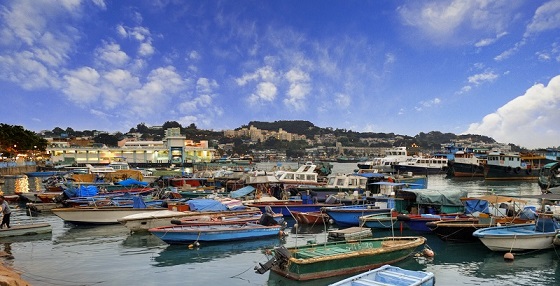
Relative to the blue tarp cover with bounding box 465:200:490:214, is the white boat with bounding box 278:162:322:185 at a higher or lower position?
higher

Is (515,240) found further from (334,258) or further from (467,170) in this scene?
(467,170)

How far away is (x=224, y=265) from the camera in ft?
54.1

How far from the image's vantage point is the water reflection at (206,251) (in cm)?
1722

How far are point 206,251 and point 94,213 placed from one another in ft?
32.6

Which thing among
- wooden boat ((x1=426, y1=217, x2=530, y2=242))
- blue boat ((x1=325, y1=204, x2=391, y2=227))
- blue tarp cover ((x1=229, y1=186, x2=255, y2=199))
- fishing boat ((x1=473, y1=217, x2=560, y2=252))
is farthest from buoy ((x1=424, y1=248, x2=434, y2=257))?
blue tarp cover ((x1=229, y1=186, x2=255, y2=199))

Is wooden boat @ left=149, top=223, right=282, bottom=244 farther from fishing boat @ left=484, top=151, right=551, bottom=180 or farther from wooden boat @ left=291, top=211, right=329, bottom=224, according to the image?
fishing boat @ left=484, top=151, right=551, bottom=180

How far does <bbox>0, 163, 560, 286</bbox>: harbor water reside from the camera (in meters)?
14.5

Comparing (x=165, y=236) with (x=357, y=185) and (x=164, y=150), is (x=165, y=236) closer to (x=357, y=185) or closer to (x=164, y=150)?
(x=357, y=185)

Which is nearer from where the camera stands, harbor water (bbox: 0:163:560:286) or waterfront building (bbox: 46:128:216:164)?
harbor water (bbox: 0:163:560:286)

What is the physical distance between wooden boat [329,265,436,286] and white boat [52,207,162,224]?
56.0ft

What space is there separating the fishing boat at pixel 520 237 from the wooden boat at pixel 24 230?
71.2ft

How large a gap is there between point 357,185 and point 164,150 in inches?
3422

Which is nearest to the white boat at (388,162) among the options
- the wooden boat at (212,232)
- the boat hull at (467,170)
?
the boat hull at (467,170)

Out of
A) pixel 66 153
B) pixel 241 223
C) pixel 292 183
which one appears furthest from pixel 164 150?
pixel 241 223
